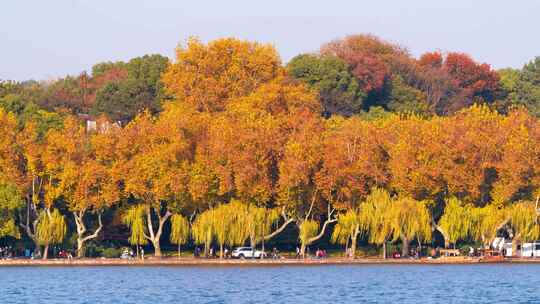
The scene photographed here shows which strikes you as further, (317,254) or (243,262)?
(317,254)

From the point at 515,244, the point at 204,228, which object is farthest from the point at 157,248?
the point at 515,244

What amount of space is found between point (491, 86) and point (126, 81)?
43.3m

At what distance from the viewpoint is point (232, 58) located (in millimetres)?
116375

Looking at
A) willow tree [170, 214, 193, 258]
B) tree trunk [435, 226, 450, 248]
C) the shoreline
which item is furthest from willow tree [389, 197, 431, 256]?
willow tree [170, 214, 193, 258]

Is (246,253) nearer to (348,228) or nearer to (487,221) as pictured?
(348,228)

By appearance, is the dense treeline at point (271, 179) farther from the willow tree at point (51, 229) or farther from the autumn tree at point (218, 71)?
the autumn tree at point (218, 71)

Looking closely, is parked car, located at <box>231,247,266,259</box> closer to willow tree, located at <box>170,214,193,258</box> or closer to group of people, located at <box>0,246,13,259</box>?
willow tree, located at <box>170,214,193,258</box>

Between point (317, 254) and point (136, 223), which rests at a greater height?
point (136, 223)

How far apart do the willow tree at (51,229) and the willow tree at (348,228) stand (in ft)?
60.8

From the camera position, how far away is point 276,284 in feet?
225

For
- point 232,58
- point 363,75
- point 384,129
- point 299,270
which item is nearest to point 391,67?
point 363,75

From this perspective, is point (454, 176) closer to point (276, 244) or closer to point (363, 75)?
point (276, 244)

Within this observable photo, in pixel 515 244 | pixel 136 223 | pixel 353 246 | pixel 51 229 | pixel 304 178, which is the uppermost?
pixel 304 178

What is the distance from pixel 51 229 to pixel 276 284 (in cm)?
2508
